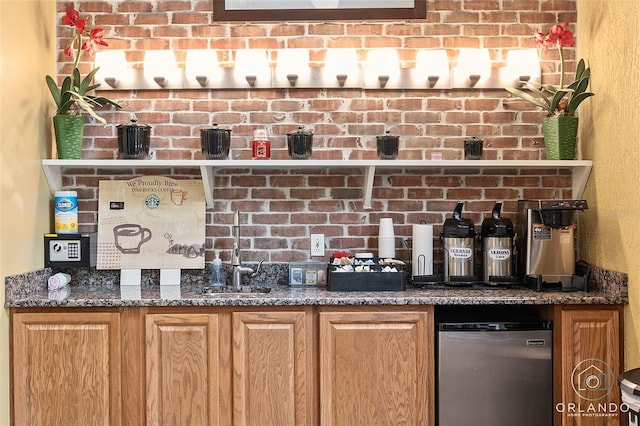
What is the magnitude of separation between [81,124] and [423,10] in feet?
5.72

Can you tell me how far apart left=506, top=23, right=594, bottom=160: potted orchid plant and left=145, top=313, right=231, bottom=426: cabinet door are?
5.69 ft

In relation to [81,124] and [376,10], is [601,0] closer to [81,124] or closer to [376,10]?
[376,10]

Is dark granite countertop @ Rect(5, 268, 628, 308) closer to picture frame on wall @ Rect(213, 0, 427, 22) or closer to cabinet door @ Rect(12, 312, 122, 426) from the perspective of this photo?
cabinet door @ Rect(12, 312, 122, 426)

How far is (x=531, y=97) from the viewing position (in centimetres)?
310

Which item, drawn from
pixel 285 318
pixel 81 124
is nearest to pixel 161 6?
pixel 81 124

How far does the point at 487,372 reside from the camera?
2.68m

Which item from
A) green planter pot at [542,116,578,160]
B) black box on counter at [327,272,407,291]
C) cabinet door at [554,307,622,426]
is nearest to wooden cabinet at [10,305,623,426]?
cabinet door at [554,307,622,426]

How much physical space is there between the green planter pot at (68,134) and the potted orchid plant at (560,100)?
2042 millimetres

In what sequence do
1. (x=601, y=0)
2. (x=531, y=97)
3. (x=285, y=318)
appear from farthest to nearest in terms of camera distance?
1. (x=531, y=97)
2. (x=601, y=0)
3. (x=285, y=318)

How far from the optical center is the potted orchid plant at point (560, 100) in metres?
3.00

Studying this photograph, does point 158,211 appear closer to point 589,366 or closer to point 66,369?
point 66,369

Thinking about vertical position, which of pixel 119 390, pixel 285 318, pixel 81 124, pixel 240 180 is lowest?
pixel 119 390

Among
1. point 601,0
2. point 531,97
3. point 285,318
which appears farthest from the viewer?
point 531,97

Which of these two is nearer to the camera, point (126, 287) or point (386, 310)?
point (386, 310)
